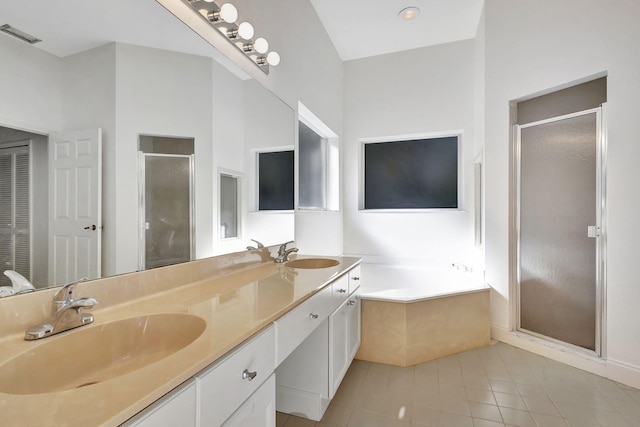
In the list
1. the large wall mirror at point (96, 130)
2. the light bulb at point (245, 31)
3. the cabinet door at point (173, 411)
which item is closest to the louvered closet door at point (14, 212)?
the large wall mirror at point (96, 130)

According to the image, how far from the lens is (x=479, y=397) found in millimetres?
1897

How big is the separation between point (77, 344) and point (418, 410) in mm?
1728

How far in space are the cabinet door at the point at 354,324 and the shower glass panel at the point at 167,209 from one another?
113 centimetres

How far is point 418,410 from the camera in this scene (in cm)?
178

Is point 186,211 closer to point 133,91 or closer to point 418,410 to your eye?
point 133,91

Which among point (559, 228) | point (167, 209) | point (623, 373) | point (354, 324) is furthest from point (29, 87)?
point (623, 373)

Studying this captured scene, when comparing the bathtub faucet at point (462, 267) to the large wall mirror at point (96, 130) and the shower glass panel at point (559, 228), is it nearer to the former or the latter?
the shower glass panel at point (559, 228)

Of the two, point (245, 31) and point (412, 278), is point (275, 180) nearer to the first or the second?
point (245, 31)

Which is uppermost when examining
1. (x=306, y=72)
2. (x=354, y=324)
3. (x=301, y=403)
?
(x=306, y=72)

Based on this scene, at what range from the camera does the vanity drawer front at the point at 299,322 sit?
1.04 metres

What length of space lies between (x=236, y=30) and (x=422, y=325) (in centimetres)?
231

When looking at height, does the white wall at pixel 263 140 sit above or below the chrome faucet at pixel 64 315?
above

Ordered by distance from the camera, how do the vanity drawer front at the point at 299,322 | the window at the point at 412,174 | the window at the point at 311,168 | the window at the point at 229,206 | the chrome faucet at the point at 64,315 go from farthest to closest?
the window at the point at 412,174 → the window at the point at 311,168 → the window at the point at 229,206 → the vanity drawer front at the point at 299,322 → the chrome faucet at the point at 64,315

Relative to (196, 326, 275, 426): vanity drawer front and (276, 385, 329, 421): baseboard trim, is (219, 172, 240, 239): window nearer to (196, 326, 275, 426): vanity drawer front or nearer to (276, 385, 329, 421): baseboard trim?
(196, 326, 275, 426): vanity drawer front
